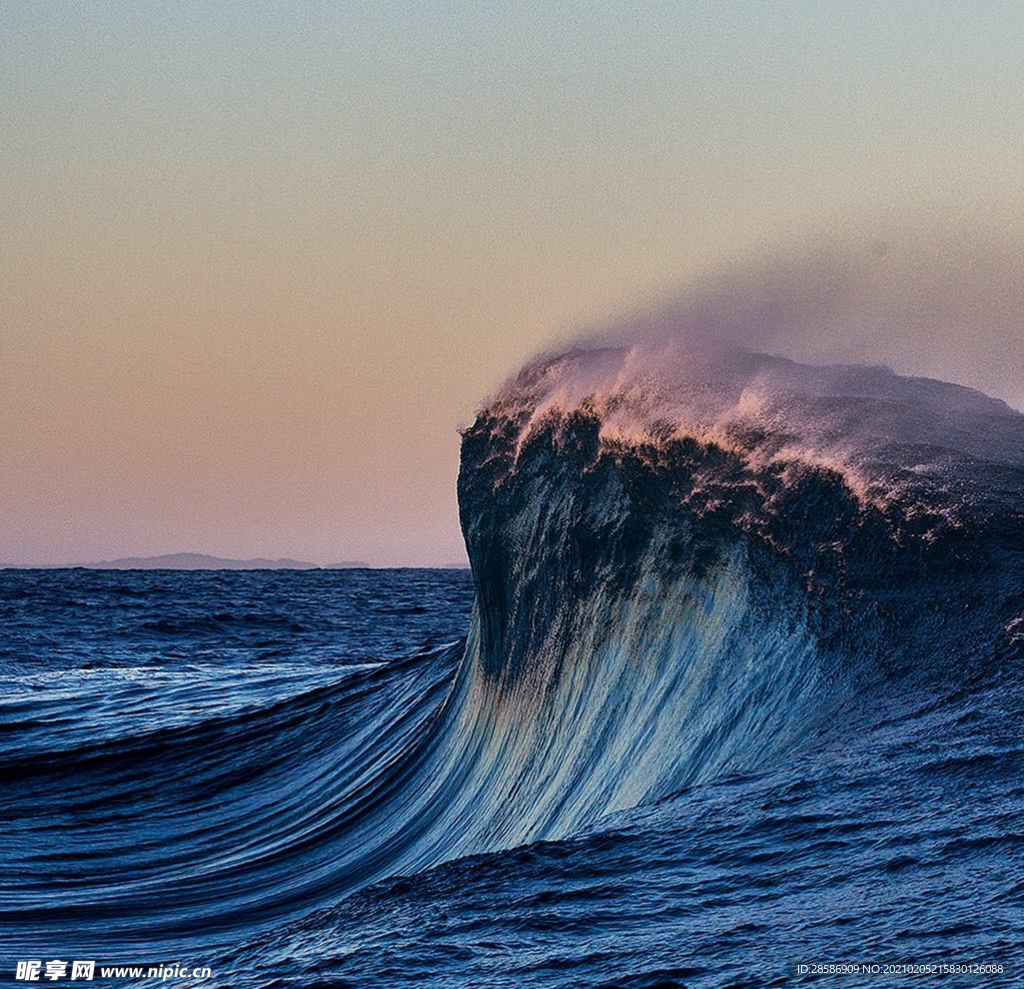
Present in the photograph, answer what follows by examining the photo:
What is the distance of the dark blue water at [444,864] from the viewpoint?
3.43 meters

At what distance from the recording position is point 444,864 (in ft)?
15.3

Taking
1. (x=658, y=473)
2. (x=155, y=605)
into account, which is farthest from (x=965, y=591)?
(x=155, y=605)

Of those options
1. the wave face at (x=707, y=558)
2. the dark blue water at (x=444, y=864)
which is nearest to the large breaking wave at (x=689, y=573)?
the wave face at (x=707, y=558)

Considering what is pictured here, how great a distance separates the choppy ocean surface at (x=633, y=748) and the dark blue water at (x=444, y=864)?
18 mm

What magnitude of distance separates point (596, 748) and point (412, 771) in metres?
2.76

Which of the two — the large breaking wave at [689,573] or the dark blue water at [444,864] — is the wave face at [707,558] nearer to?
the large breaking wave at [689,573]

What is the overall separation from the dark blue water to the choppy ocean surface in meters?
0.02

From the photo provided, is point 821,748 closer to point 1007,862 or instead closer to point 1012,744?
point 1012,744

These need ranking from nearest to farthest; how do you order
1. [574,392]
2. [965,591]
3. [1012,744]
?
1. [1012,744]
2. [965,591]
3. [574,392]

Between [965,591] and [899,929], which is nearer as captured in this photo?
[899,929]

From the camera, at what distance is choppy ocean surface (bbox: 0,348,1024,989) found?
11.9ft

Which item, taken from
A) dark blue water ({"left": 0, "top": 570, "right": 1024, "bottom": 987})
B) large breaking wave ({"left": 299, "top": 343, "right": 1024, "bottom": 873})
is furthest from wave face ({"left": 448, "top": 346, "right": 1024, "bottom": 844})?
dark blue water ({"left": 0, "top": 570, "right": 1024, "bottom": 987})

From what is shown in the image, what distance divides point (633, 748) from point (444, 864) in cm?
262

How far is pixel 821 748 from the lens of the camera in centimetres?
512
